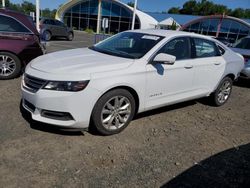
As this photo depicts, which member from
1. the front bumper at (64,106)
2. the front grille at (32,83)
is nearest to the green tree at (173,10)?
the front grille at (32,83)

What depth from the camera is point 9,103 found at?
16.6ft

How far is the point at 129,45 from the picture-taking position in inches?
193

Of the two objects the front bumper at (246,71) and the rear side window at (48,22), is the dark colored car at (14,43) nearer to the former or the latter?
the front bumper at (246,71)

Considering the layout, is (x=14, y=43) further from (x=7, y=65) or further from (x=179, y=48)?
(x=179, y=48)

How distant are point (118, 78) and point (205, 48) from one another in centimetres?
251

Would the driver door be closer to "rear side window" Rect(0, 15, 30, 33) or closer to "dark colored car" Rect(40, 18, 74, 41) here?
"rear side window" Rect(0, 15, 30, 33)

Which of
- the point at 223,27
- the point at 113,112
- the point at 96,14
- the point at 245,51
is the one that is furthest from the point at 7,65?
the point at 96,14

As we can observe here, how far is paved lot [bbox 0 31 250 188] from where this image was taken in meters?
3.12

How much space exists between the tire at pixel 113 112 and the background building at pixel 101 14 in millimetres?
40790

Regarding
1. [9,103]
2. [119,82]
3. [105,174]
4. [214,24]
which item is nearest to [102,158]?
[105,174]

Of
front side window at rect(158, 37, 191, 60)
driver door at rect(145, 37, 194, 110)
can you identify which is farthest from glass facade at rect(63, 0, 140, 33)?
driver door at rect(145, 37, 194, 110)

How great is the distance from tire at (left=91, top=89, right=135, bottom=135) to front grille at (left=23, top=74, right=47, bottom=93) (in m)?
0.82

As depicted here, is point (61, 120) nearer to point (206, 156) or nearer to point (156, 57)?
point (156, 57)

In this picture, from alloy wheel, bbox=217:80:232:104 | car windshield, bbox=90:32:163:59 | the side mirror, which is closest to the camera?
the side mirror
